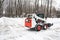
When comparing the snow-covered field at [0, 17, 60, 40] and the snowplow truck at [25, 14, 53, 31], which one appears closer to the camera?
the snow-covered field at [0, 17, 60, 40]

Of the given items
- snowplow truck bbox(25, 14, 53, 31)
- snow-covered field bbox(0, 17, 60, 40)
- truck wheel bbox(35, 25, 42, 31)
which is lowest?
snow-covered field bbox(0, 17, 60, 40)

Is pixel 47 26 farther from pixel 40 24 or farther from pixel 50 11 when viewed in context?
pixel 50 11

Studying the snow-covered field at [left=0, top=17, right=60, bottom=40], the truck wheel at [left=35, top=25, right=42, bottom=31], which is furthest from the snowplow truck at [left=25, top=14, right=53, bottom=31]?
the snow-covered field at [left=0, top=17, right=60, bottom=40]

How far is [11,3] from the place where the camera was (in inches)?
1328

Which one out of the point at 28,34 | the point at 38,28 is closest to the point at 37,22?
the point at 38,28

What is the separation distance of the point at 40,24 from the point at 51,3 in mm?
20781

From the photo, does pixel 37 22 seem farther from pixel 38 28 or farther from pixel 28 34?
pixel 28 34

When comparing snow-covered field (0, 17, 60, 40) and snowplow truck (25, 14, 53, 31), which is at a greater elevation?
snowplow truck (25, 14, 53, 31)

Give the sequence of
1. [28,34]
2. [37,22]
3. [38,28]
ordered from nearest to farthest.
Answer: [28,34] < [38,28] < [37,22]

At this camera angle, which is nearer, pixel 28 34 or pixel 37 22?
pixel 28 34

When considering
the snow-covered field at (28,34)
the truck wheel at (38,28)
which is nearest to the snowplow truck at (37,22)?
the truck wheel at (38,28)

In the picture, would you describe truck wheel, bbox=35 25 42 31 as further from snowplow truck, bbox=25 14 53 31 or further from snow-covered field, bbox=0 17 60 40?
snow-covered field, bbox=0 17 60 40

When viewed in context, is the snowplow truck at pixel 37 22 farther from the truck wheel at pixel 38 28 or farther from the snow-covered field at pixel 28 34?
the snow-covered field at pixel 28 34

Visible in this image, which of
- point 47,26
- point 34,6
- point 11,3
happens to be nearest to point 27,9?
point 34,6
